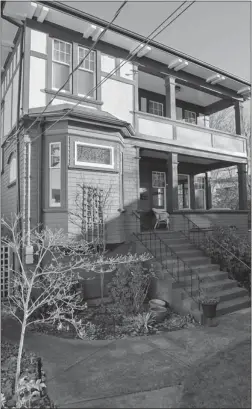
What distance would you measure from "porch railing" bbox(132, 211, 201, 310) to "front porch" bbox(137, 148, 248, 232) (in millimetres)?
1358

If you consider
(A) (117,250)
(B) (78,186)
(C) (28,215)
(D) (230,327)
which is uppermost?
(B) (78,186)

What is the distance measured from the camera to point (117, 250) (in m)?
8.48

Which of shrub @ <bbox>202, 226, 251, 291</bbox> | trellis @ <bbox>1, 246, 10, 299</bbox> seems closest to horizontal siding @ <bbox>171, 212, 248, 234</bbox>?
shrub @ <bbox>202, 226, 251, 291</bbox>

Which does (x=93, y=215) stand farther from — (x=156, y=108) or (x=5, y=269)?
(x=156, y=108)

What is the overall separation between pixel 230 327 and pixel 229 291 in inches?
61.4

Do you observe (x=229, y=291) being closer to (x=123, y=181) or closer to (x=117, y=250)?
(x=117, y=250)

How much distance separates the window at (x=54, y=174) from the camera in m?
7.52

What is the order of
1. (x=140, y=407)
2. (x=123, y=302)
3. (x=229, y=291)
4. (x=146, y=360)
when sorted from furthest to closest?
1. (x=229, y=291)
2. (x=123, y=302)
3. (x=146, y=360)
4. (x=140, y=407)

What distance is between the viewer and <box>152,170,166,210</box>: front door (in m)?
12.2

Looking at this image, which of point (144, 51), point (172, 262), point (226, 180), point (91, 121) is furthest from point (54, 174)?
point (226, 180)

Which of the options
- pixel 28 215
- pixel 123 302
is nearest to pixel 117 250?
pixel 123 302

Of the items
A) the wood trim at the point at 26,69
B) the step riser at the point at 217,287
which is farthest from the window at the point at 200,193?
the wood trim at the point at 26,69

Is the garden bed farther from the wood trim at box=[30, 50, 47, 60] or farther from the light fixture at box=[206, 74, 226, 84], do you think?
the light fixture at box=[206, 74, 226, 84]

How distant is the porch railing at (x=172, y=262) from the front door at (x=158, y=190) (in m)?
3.42
